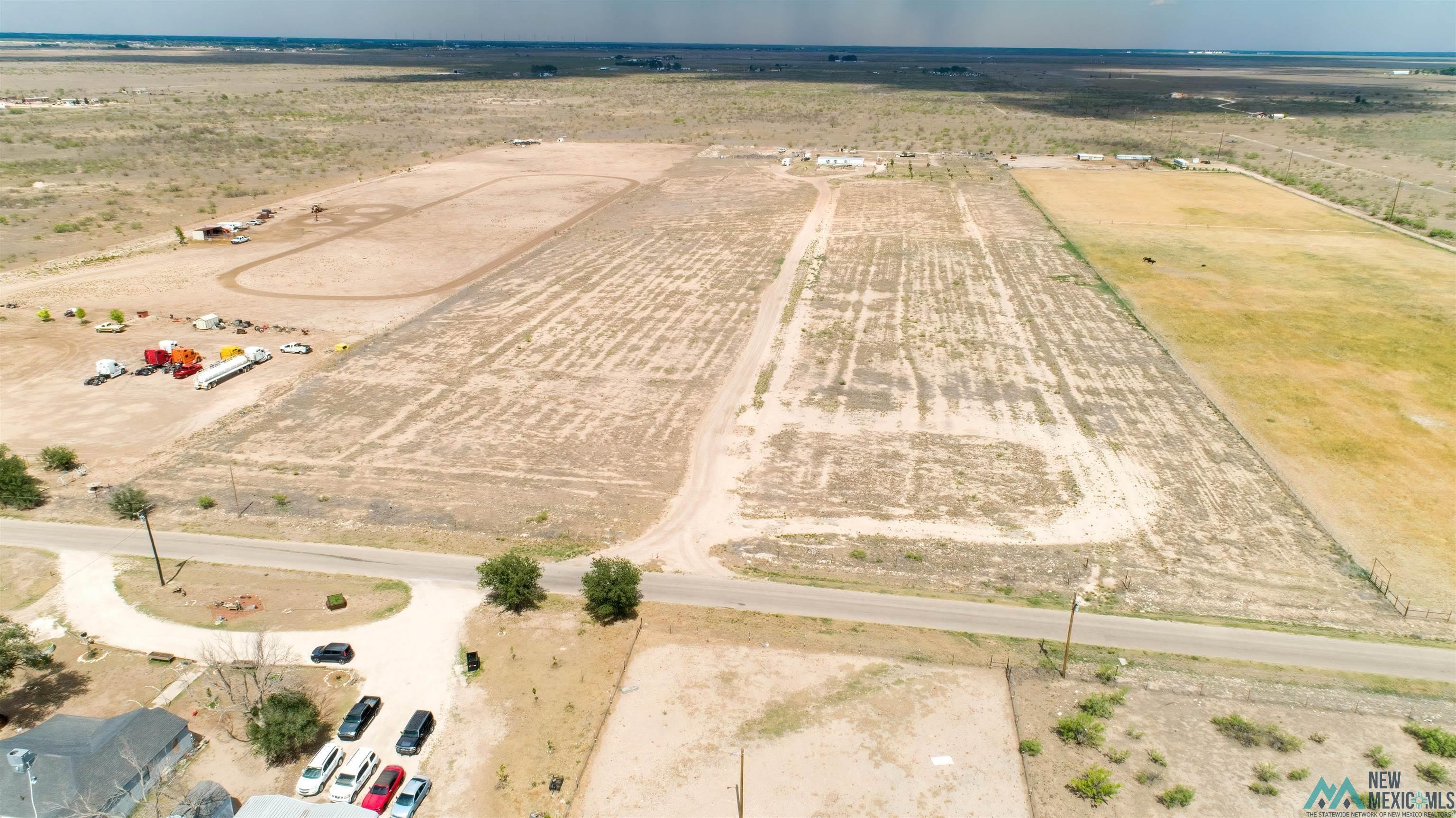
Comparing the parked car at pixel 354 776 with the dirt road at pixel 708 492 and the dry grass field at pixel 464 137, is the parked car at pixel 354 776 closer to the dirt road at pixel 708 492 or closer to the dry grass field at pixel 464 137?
the dirt road at pixel 708 492

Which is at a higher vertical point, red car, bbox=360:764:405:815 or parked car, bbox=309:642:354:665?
parked car, bbox=309:642:354:665

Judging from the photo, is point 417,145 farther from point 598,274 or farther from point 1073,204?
point 1073,204

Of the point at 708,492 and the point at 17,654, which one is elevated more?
the point at 708,492

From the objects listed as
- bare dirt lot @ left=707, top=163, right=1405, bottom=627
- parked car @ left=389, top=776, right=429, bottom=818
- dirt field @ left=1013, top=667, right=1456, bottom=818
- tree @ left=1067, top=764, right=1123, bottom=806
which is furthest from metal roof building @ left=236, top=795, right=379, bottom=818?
tree @ left=1067, top=764, right=1123, bottom=806

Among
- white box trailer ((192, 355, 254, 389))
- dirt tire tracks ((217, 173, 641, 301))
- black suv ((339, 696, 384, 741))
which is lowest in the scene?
black suv ((339, 696, 384, 741))

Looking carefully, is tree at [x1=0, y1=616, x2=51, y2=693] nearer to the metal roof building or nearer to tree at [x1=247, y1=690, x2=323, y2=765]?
tree at [x1=247, y1=690, x2=323, y2=765]

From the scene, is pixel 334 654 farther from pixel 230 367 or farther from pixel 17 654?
pixel 230 367

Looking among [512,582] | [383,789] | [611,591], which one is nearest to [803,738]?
[611,591]
